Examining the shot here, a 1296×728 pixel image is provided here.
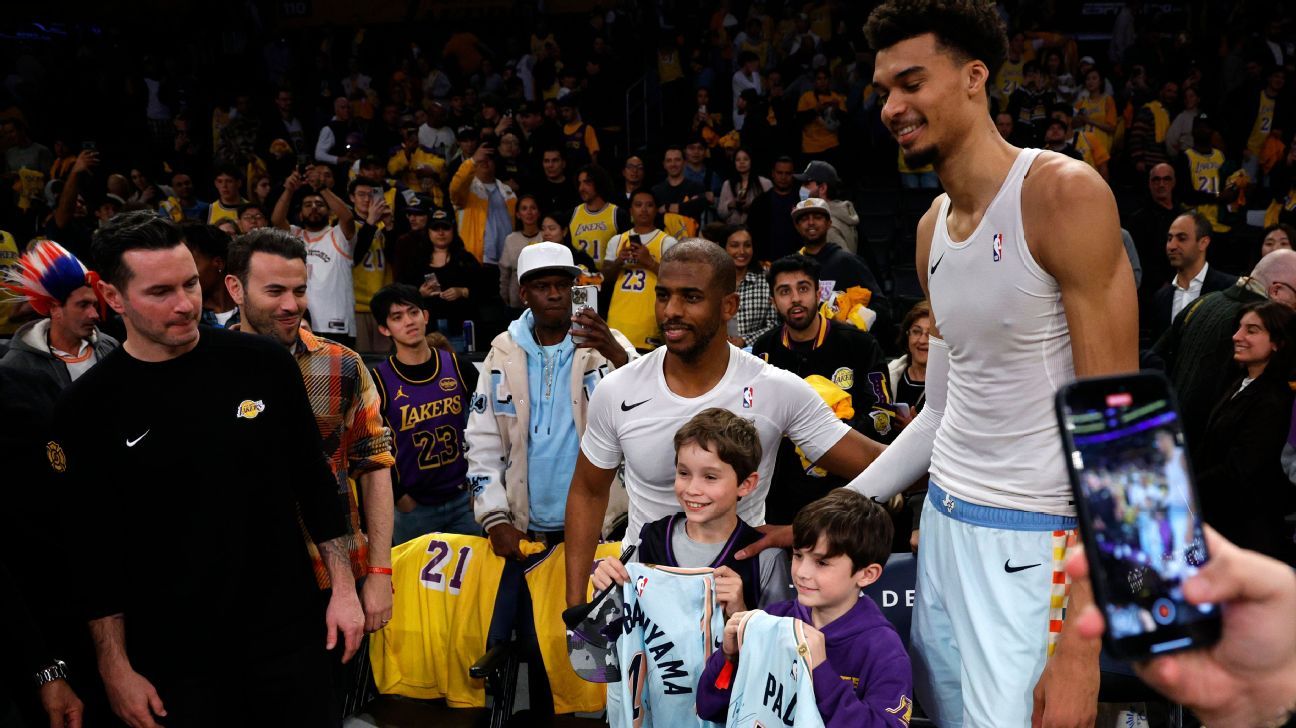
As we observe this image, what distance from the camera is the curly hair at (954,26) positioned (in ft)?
7.32

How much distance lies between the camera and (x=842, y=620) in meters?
2.96

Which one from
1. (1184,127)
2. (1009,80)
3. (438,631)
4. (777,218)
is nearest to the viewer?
(438,631)

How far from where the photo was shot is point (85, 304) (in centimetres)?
399

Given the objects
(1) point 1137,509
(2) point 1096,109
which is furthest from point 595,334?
(2) point 1096,109

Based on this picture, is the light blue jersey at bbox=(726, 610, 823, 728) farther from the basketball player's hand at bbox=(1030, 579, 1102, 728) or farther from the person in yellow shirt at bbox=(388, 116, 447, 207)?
the person in yellow shirt at bbox=(388, 116, 447, 207)

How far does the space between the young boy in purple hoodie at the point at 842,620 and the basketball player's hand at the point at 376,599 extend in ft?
3.35

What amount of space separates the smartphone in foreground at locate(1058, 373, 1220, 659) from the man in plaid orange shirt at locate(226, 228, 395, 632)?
8.63 ft

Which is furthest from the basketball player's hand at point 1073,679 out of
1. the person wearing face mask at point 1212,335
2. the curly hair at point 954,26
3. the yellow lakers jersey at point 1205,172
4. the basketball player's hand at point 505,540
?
the yellow lakers jersey at point 1205,172

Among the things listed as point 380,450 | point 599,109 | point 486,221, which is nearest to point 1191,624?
point 380,450

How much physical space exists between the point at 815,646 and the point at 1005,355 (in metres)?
0.99

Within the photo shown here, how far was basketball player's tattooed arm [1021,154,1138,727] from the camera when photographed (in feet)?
6.61

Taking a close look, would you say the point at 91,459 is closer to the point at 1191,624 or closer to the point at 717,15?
the point at 1191,624

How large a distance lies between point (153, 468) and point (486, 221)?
25.1 feet

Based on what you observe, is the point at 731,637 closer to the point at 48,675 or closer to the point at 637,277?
the point at 48,675
